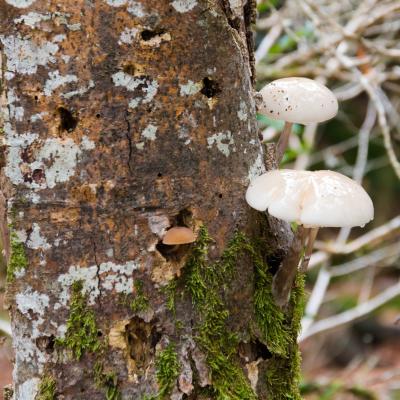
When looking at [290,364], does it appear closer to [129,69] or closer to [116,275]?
[116,275]

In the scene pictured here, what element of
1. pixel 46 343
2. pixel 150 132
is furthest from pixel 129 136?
pixel 46 343

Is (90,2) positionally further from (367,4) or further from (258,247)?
(367,4)

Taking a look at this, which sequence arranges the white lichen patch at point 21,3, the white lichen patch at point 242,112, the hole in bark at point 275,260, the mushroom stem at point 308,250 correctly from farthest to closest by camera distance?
1. the mushroom stem at point 308,250
2. the hole in bark at point 275,260
3. the white lichen patch at point 242,112
4. the white lichen patch at point 21,3

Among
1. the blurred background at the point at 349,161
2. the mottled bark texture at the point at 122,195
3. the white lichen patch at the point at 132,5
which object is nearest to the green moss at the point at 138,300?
the mottled bark texture at the point at 122,195

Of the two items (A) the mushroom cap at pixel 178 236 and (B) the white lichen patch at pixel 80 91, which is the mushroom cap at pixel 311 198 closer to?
(A) the mushroom cap at pixel 178 236

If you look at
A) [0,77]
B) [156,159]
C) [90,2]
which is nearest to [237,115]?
[156,159]
